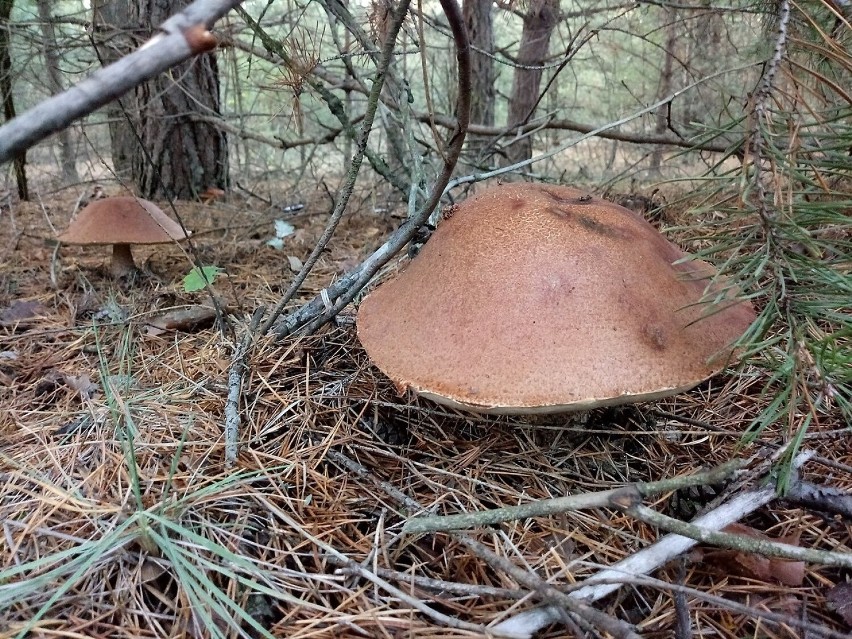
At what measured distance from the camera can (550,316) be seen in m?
1.39

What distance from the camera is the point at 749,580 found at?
4.35 ft

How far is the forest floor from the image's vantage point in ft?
4.02

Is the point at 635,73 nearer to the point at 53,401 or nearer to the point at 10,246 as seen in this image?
the point at 10,246

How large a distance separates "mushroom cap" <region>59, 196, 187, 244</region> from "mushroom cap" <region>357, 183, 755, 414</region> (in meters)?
2.22

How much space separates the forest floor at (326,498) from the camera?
122 centimetres

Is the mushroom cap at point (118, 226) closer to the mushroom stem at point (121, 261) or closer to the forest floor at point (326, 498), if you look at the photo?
the mushroom stem at point (121, 261)

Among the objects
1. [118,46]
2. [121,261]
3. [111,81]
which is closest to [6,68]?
[118,46]

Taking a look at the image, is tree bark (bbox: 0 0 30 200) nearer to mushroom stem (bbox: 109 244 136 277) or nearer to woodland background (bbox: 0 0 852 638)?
mushroom stem (bbox: 109 244 136 277)

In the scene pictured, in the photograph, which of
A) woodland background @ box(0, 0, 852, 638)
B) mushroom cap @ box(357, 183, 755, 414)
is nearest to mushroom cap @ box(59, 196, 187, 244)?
woodland background @ box(0, 0, 852, 638)

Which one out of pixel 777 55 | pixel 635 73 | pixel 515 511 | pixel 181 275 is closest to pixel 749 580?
pixel 515 511

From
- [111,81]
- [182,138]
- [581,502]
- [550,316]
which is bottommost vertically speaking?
[581,502]

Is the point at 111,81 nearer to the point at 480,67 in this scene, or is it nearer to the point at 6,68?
the point at 6,68

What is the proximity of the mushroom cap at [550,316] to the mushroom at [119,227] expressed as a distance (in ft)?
7.31

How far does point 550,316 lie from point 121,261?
3.09 metres
